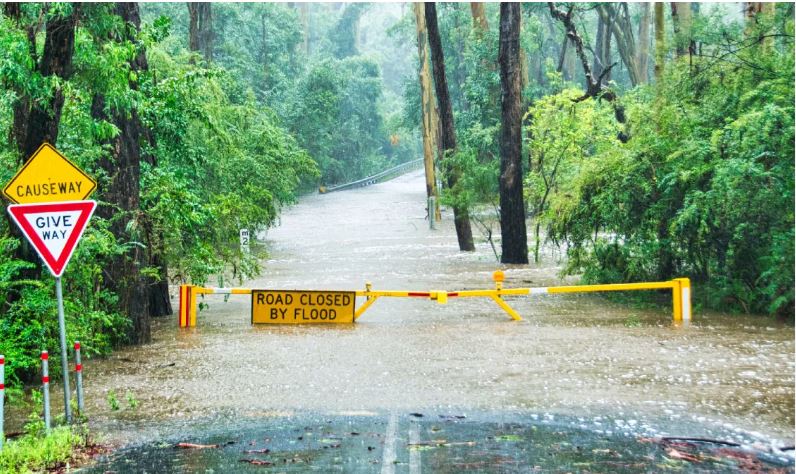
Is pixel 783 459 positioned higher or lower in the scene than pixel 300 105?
lower

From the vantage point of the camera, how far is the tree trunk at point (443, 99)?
3219 cm

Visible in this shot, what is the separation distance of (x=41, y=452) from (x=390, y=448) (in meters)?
3.05

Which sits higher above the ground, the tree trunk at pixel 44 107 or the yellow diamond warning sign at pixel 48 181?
the tree trunk at pixel 44 107

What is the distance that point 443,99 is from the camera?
1286 inches

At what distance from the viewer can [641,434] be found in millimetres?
9312

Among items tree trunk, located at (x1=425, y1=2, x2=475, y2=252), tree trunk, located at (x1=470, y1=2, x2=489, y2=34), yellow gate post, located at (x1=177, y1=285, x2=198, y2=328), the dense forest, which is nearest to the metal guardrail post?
tree trunk, located at (x1=470, y1=2, x2=489, y2=34)

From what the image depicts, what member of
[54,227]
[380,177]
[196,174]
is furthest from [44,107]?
[380,177]

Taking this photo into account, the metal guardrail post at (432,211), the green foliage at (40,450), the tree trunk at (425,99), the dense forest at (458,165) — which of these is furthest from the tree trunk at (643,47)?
the green foliage at (40,450)

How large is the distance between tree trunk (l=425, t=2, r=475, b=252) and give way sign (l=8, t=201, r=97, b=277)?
22599 mm

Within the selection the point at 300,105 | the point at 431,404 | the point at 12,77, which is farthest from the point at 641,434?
the point at 300,105

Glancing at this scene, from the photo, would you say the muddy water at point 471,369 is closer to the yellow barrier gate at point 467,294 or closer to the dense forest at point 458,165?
the yellow barrier gate at point 467,294

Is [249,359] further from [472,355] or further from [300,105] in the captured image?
[300,105]

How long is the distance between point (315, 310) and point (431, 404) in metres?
7.66

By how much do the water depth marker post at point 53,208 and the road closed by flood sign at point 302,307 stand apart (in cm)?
759
